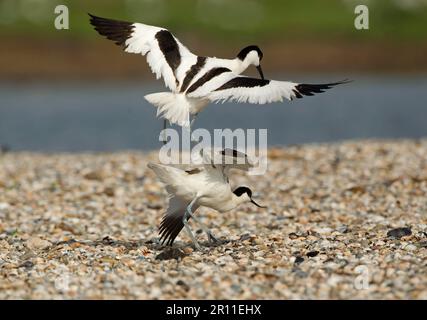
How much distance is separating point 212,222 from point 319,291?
13.2 feet

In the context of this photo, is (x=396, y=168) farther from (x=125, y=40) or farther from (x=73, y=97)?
(x=73, y=97)

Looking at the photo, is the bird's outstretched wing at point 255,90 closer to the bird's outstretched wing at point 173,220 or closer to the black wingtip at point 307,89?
the black wingtip at point 307,89

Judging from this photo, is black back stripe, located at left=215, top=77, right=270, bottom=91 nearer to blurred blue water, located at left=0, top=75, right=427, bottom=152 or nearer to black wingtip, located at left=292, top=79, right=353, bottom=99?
black wingtip, located at left=292, top=79, right=353, bottom=99

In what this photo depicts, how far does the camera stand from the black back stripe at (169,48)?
8.82m

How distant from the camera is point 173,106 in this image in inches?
325

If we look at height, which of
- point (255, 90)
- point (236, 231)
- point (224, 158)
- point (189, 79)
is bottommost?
point (236, 231)

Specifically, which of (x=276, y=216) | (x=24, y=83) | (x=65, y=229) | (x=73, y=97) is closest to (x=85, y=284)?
(x=65, y=229)

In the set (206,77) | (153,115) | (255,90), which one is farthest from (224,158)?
(153,115)

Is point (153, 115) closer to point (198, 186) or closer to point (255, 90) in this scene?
point (198, 186)

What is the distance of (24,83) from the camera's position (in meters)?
31.6

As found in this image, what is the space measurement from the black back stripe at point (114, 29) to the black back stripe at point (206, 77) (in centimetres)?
112

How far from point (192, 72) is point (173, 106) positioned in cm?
52

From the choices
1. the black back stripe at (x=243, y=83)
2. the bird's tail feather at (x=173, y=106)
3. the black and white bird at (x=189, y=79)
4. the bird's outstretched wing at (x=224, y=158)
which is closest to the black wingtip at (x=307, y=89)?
the black and white bird at (x=189, y=79)

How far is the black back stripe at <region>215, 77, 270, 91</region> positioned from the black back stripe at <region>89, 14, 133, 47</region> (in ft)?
4.97
